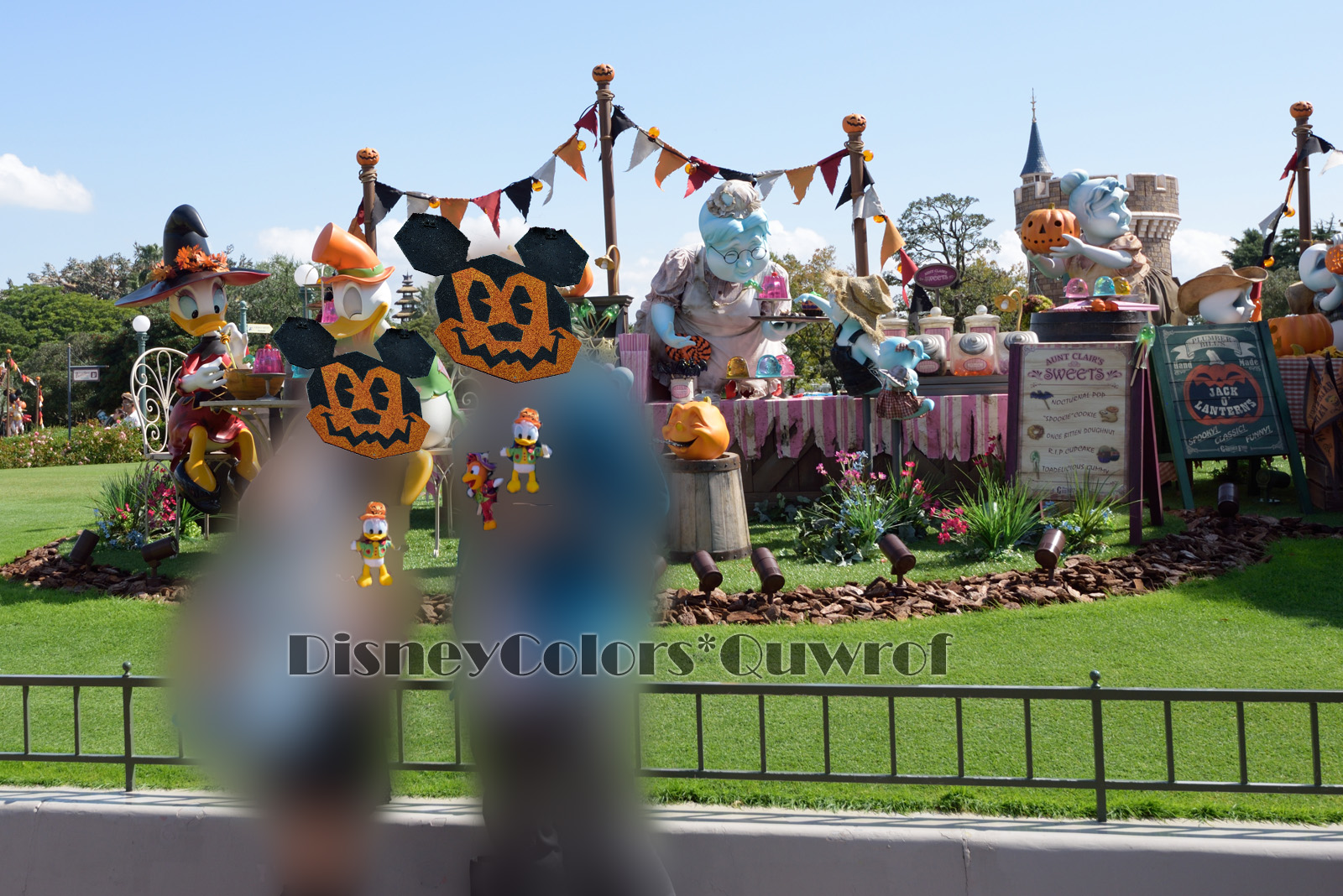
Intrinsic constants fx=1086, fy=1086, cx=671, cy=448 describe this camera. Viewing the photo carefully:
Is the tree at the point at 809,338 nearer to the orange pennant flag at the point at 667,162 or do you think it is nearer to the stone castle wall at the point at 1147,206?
the stone castle wall at the point at 1147,206

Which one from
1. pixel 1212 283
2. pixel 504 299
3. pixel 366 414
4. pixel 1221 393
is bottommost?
pixel 366 414

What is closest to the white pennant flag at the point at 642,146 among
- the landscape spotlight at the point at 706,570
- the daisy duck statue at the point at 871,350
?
the daisy duck statue at the point at 871,350

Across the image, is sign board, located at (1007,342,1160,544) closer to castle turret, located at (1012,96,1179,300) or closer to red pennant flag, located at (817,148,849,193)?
red pennant flag, located at (817,148,849,193)

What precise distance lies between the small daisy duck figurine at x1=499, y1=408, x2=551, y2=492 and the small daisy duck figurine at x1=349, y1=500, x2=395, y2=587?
0.30 metres

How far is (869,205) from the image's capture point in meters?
10.2

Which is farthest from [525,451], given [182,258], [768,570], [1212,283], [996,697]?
[1212,283]

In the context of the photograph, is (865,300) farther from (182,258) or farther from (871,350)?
(182,258)

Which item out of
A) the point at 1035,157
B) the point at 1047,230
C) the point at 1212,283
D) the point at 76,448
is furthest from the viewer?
the point at 1035,157

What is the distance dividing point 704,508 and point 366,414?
4.66 m

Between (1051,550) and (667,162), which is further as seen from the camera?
(667,162)

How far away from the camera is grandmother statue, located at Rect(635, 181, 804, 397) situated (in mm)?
9398

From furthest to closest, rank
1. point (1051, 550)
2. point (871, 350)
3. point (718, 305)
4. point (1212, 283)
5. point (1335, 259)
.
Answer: point (1335, 259)
point (1212, 283)
point (718, 305)
point (871, 350)
point (1051, 550)

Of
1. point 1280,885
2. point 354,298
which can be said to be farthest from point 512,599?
point 1280,885

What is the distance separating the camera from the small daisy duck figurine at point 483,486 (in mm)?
2375
